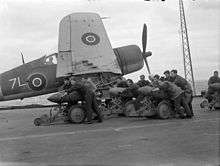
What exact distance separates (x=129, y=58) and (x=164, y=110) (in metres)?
6.00

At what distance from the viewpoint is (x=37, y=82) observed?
1792 cm

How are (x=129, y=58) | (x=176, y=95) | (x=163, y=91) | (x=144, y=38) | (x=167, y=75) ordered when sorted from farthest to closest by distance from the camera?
(x=144, y=38)
(x=129, y=58)
(x=167, y=75)
(x=163, y=91)
(x=176, y=95)

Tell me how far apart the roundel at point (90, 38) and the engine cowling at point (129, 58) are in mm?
1745

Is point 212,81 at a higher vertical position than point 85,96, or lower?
higher

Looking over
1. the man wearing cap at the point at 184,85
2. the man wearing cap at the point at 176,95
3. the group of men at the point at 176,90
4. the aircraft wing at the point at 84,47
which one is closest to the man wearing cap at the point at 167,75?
the group of men at the point at 176,90

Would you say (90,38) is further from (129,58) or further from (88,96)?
(88,96)

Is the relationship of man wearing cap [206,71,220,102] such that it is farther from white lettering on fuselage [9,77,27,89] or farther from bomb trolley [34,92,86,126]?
white lettering on fuselage [9,77,27,89]

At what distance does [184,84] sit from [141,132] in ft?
13.7

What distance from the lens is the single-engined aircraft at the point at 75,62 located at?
16500 mm

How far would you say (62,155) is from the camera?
7188mm

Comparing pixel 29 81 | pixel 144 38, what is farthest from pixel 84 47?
pixel 144 38

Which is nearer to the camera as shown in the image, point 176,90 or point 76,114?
point 176,90

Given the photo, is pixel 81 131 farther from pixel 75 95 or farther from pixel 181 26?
pixel 181 26

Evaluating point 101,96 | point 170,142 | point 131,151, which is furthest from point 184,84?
point 131,151
